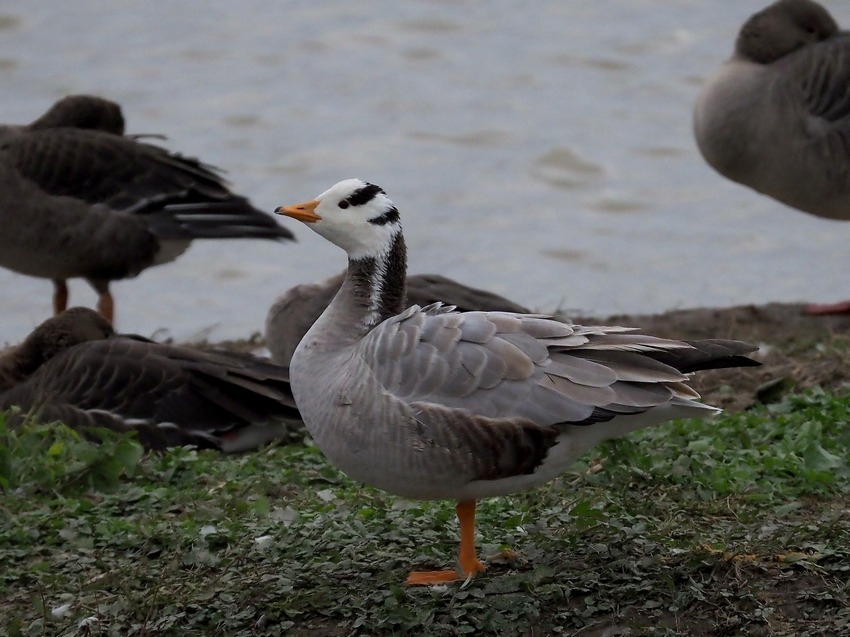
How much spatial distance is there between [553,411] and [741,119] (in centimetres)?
577

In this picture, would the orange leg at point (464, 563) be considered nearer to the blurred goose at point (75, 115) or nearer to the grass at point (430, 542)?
the grass at point (430, 542)

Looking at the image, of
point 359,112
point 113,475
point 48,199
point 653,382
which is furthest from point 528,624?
point 359,112

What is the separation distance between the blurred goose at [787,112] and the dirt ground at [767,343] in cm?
37

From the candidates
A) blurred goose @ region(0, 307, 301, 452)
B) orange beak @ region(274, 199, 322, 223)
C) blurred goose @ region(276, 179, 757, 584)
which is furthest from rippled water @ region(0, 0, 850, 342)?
blurred goose @ region(276, 179, 757, 584)

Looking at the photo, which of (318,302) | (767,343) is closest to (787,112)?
(767,343)

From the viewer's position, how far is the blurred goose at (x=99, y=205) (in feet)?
29.6

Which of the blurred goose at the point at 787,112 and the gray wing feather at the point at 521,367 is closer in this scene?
the gray wing feather at the point at 521,367

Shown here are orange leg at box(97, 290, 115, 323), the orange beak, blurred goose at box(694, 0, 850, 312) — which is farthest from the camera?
orange leg at box(97, 290, 115, 323)

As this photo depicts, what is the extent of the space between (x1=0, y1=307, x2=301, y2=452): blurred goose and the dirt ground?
2.26 metres

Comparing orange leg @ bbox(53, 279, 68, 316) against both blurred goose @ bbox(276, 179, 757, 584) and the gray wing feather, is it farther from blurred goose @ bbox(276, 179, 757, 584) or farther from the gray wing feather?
the gray wing feather

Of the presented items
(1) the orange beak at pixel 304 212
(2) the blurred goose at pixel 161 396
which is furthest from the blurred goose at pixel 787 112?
(1) the orange beak at pixel 304 212

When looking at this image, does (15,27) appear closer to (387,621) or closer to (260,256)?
(260,256)

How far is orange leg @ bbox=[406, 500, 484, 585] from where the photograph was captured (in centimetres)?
443

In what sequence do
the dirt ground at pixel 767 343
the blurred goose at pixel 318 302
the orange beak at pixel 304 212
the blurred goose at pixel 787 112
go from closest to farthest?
1. the orange beak at pixel 304 212
2. the dirt ground at pixel 767 343
3. the blurred goose at pixel 318 302
4. the blurred goose at pixel 787 112
